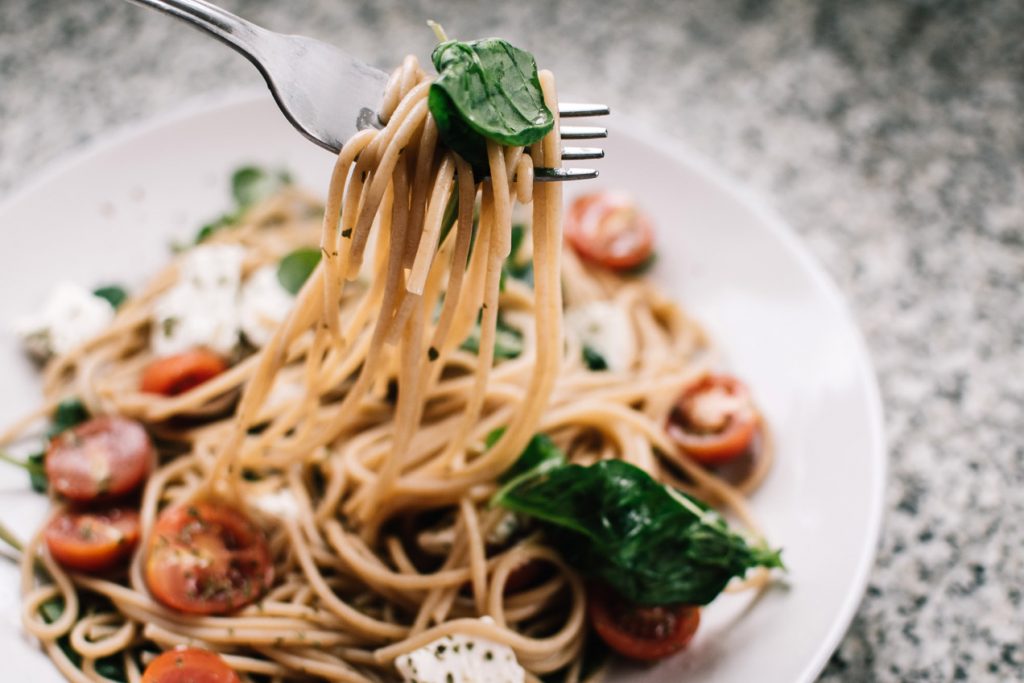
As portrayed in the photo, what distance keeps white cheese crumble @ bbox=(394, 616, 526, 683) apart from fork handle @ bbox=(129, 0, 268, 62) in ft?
4.90

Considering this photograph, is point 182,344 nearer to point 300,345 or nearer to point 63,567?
point 300,345

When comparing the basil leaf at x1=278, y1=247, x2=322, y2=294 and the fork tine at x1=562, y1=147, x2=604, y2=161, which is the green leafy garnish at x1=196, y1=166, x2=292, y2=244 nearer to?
the basil leaf at x1=278, y1=247, x2=322, y2=294

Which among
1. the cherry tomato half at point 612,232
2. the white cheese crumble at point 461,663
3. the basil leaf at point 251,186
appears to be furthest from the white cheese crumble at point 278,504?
the cherry tomato half at point 612,232

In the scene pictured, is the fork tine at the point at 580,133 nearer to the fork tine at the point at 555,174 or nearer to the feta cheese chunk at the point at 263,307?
the fork tine at the point at 555,174

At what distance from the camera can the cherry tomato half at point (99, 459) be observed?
2.78m

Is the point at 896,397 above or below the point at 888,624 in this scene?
above

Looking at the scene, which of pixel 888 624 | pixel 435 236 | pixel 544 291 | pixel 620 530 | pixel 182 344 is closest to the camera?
pixel 435 236

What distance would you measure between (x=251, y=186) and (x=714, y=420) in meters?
1.91

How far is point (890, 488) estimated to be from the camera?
3264 mm

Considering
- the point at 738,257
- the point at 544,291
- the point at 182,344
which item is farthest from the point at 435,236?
the point at 738,257

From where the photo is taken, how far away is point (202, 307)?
126 inches

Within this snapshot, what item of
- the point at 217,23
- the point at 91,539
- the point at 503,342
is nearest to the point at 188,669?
the point at 91,539

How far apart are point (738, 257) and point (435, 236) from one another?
1693mm

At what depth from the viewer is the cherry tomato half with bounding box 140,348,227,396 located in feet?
10.2
